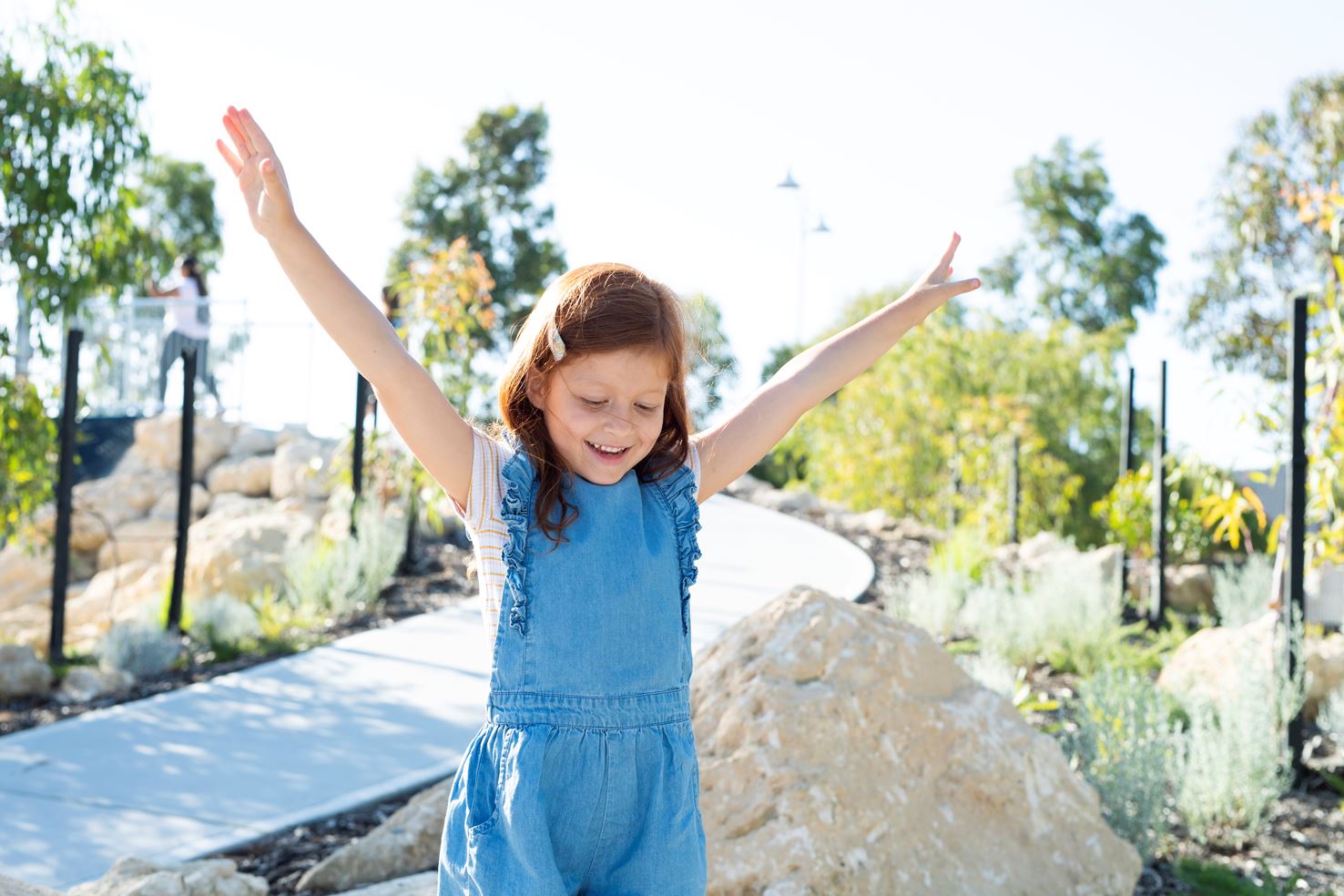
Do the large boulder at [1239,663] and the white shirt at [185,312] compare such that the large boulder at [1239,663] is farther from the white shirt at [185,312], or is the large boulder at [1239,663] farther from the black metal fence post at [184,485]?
the white shirt at [185,312]

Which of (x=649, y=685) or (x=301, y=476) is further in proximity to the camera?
(x=301, y=476)

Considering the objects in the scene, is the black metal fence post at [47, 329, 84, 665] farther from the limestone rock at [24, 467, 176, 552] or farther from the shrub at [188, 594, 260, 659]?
the limestone rock at [24, 467, 176, 552]

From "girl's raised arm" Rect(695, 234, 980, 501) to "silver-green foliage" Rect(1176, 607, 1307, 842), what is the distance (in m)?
2.36

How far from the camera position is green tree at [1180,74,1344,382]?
2016cm

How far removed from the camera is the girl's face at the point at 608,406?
1.97 m

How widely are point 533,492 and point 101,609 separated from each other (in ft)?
30.7

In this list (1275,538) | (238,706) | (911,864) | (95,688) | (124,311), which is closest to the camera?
(911,864)

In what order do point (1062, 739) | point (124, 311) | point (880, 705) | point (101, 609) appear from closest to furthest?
point (880, 705) < point (1062, 739) < point (101, 609) < point (124, 311)

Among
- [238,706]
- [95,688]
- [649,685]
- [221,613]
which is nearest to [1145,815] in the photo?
[649,685]

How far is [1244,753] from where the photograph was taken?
13.8 ft

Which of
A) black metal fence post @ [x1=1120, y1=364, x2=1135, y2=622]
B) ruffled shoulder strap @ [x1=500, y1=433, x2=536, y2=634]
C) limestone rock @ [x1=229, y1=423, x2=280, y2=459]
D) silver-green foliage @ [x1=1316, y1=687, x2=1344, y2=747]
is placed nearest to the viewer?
ruffled shoulder strap @ [x1=500, y1=433, x2=536, y2=634]

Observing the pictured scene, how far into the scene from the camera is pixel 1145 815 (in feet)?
12.4

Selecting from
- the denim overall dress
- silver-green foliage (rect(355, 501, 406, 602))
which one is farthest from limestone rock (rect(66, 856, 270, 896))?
silver-green foliage (rect(355, 501, 406, 602))

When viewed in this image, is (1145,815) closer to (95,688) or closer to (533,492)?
(533,492)
